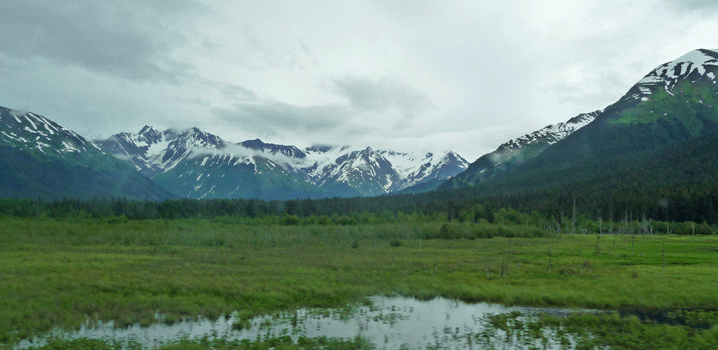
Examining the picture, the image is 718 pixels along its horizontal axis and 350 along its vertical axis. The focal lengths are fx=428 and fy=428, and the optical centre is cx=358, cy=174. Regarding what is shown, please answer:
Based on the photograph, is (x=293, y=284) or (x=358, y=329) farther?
(x=293, y=284)

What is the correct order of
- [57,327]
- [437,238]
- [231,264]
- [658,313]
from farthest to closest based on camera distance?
[437,238] < [231,264] < [658,313] < [57,327]

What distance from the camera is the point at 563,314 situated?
1291 inches

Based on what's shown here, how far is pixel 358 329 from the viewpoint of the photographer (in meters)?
28.3

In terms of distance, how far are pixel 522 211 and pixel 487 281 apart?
165m

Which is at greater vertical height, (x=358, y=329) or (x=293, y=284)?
(x=293, y=284)

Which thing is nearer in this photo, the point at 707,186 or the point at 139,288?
the point at 139,288

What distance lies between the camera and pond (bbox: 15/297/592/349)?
25500mm

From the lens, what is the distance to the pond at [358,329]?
25.5m

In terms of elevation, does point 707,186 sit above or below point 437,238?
above

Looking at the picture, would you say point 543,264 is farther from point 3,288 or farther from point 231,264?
point 3,288

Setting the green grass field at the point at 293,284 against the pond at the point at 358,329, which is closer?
the pond at the point at 358,329

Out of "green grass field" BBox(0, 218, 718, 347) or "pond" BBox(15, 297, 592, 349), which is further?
"green grass field" BBox(0, 218, 718, 347)

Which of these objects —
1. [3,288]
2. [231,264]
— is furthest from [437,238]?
[3,288]

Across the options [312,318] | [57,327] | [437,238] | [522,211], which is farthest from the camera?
[522,211]
